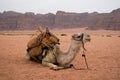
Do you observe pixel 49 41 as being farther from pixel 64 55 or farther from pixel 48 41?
pixel 64 55

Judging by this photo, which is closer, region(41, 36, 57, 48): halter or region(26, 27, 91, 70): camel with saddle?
region(26, 27, 91, 70): camel with saddle

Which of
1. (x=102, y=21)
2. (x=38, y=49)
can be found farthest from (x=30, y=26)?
(x=38, y=49)

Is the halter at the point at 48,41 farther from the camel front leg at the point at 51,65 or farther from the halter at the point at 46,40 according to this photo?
the camel front leg at the point at 51,65

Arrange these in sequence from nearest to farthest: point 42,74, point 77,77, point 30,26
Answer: point 77,77 → point 42,74 → point 30,26

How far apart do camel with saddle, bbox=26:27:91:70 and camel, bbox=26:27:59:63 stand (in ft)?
0.14

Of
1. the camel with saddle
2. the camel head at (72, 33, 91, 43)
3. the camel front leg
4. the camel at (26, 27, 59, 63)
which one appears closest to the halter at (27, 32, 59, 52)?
the camel at (26, 27, 59, 63)

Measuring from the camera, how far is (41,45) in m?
8.41

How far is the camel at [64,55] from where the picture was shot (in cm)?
711

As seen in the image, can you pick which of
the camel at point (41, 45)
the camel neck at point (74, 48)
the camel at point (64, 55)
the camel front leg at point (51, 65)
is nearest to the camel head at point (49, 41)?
the camel at point (41, 45)

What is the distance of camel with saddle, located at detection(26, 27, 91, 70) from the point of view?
711 centimetres

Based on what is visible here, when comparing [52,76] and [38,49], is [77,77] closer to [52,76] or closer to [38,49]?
[52,76]

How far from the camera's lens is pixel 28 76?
6.59 meters

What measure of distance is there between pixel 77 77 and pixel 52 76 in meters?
0.72

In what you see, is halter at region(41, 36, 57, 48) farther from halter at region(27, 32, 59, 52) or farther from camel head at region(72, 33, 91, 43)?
camel head at region(72, 33, 91, 43)
